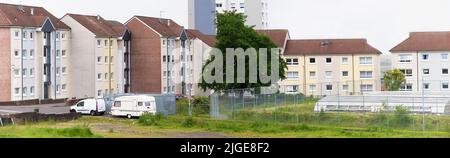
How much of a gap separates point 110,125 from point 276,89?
1865 cm

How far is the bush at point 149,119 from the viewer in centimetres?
3338

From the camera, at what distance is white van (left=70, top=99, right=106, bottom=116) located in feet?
129

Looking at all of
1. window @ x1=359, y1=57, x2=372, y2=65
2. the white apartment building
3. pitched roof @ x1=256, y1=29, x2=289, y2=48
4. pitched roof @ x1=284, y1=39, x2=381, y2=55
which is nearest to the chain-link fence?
window @ x1=359, y1=57, x2=372, y2=65

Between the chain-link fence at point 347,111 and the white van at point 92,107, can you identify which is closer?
the chain-link fence at point 347,111

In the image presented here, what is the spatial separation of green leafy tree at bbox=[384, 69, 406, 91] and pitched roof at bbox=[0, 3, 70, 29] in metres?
→ 23.4

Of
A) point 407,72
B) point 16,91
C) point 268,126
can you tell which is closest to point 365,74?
point 407,72

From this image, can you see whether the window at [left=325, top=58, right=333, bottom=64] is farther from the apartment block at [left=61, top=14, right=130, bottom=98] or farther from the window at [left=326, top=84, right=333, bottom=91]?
the apartment block at [left=61, top=14, right=130, bottom=98]

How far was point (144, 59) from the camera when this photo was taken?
60.5 meters

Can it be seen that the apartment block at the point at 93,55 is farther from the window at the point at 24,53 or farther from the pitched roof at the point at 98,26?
the window at the point at 24,53

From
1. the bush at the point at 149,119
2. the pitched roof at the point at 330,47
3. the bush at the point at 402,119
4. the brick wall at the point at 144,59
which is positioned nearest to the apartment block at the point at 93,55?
the brick wall at the point at 144,59

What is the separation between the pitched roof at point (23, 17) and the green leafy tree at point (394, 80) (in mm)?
23431
